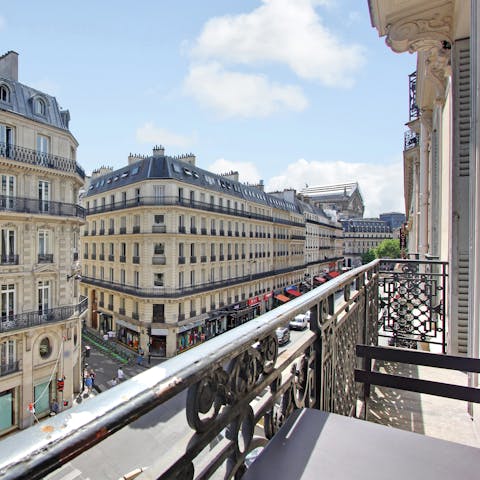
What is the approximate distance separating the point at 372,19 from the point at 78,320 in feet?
59.4

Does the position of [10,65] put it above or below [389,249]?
above

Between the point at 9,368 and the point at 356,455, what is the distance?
17.0 meters

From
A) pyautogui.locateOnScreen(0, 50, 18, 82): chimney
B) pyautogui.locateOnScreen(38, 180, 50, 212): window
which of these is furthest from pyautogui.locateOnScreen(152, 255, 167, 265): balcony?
pyautogui.locateOnScreen(0, 50, 18, 82): chimney

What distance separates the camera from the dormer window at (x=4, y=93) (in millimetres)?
15043

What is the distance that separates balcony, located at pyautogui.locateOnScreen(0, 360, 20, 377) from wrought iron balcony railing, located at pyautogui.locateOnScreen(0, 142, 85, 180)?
344 inches

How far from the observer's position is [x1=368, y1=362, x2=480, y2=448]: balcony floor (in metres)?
4.00

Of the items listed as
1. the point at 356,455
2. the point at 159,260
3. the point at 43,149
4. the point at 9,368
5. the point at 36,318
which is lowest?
the point at 9,368

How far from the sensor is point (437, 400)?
195 inches

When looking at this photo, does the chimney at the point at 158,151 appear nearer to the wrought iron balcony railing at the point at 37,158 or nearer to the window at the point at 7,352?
the wrought iron balcony railing at the point at 37,158

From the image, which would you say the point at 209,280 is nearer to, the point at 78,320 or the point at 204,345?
the point at 78,320

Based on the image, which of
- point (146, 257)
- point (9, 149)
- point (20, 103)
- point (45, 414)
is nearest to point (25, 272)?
point (9, 149)

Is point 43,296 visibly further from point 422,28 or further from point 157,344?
point 422,28

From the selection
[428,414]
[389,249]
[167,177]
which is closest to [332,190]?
[389,249]

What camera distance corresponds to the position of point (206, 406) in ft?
3.59
